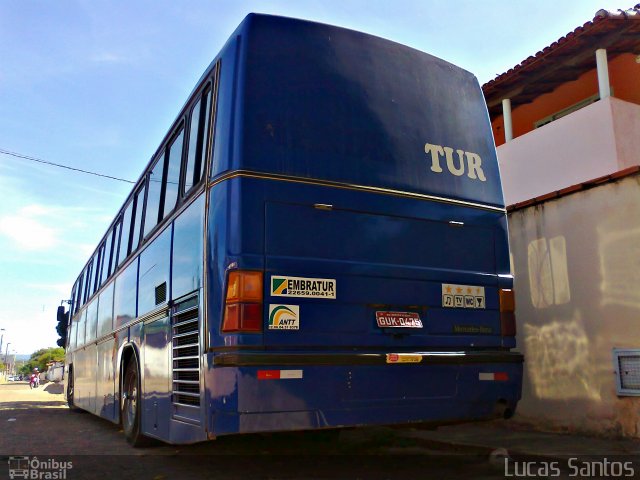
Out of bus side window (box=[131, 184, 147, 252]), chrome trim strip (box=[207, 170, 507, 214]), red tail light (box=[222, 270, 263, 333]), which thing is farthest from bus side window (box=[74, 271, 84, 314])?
red tail light (box=[222, 270, 263, 333])

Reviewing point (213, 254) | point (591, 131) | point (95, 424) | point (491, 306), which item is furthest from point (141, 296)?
point (591, 131)

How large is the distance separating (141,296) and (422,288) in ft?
11.0

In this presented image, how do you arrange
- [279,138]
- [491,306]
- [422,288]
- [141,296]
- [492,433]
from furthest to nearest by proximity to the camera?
[492,433] → [141,296] → [491,306] → [422,288] → [279,138]

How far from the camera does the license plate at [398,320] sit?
4.58 meters

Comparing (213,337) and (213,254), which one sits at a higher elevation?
(213,254)

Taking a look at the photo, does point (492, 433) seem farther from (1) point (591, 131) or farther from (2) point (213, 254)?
(1) point (591, 131)

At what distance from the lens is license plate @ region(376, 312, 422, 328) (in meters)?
4.58

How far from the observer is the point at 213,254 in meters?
4.28

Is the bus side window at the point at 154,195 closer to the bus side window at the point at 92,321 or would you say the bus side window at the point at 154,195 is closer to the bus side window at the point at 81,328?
the bus side window at the point at 92,321

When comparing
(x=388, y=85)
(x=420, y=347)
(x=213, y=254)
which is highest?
(x=388, y=85)

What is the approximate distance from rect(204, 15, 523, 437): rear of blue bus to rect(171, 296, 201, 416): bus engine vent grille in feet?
1.08

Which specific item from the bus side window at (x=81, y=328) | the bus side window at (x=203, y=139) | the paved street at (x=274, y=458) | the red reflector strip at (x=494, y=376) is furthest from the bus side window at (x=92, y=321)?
the red reflector strip at (x=494, y=376)

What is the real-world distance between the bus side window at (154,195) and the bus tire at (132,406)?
5.01 feet

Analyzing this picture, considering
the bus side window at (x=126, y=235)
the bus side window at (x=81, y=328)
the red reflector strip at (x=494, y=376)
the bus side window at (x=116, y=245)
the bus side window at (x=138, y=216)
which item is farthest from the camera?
the bus side window at (x=81, y=328)
